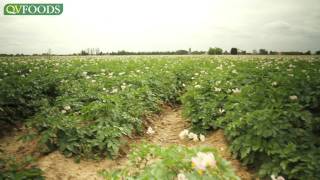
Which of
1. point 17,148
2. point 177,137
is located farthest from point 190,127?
point 17,148

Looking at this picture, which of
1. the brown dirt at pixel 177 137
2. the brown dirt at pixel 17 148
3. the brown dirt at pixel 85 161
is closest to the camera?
the brown dirt at pixel 85 161

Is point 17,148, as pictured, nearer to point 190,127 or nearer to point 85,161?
point 85,161

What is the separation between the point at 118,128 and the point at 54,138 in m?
1.16

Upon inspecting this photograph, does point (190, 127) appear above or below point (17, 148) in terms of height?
above

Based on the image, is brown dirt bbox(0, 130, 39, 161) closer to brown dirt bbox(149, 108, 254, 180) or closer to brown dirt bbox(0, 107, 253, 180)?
brown dirt bbox(0, 107, 253, 180)

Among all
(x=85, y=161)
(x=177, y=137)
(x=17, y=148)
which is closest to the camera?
(x=85, y=161)

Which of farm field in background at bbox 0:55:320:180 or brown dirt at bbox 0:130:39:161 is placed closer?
farm field in background at bbox 0:55:320:180

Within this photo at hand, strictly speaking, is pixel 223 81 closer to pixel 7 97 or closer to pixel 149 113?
pixel 149 113

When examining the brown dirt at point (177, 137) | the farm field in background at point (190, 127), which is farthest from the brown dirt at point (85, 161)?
the farm field in background at point (190, 127)

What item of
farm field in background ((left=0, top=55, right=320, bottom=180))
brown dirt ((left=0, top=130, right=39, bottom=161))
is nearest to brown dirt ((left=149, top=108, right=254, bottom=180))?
farm field in background ((left=0, top=55, right=320, bottom=180))

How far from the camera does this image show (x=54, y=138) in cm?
586

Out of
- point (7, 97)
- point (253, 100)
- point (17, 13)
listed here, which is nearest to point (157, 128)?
point (253, 100)

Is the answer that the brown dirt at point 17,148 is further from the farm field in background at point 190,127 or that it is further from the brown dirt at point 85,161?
the farm field in background at point 190,127

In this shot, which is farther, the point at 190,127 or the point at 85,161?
the point at 190,127
